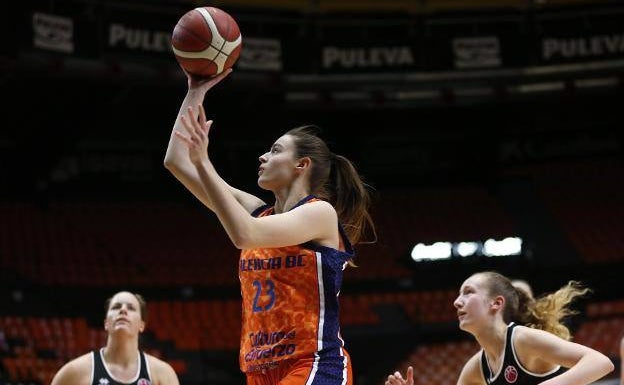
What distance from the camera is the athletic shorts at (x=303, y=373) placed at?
129 inches

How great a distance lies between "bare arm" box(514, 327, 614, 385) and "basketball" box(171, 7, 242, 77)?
6.69 feet

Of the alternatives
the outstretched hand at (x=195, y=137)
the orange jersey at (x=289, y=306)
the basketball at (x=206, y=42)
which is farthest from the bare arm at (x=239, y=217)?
the basketball at (x=206, y=42)

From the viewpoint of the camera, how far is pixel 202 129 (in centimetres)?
307

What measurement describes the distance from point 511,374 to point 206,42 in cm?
234

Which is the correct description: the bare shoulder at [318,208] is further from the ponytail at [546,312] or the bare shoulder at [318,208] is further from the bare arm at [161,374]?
the bare arm at [161,374]

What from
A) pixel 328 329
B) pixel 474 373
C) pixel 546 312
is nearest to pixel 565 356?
pixel 474 373

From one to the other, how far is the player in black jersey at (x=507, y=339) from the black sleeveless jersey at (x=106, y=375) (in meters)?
Answer: 2.05

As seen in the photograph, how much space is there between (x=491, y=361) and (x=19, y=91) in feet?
42.4

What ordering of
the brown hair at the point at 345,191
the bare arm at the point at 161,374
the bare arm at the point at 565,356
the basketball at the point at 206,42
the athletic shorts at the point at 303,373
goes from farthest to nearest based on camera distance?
the bare arm at the point at 161,374
the bare arm at the point at 565,356
the brown hair at the point at 345,191
the basketball at the point at 206,42
the athletic shorts at the point at 303,373

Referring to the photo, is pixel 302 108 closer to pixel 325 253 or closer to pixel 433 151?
pixel 433 151

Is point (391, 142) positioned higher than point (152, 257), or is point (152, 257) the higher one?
point (391, 142)

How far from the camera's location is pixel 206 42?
139 inches

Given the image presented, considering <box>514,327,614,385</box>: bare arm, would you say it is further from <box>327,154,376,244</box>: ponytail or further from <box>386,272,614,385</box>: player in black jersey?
<box>327,154,376,244</box>: ponytail

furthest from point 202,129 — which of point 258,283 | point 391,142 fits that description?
point 391,142
